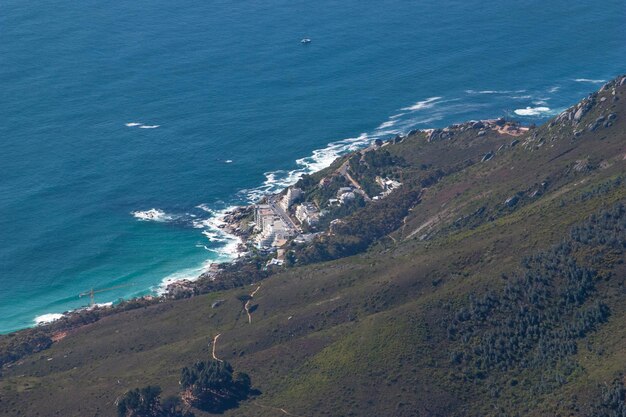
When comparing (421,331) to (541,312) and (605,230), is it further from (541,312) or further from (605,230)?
(605,230)

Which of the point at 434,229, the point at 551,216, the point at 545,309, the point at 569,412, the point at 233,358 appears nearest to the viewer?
the point at 569,412

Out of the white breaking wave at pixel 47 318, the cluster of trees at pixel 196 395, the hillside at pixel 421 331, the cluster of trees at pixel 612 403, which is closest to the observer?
the cluster of trees at pixel 612 403

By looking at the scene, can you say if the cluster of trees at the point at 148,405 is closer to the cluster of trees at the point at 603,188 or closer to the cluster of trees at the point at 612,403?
the cluster of trees at the point at 612,403

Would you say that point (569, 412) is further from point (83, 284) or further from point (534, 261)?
point (83, 284)

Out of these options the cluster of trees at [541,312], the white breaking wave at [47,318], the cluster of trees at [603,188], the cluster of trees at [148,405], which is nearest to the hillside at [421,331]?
the cluster of trees at [541,312]

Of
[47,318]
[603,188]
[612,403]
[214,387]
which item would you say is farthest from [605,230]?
[47,318]

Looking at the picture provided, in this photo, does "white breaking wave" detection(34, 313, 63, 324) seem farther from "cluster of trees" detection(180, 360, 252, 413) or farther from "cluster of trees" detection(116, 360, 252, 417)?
"cluster of trees" detection(180, 360, 252, 413)

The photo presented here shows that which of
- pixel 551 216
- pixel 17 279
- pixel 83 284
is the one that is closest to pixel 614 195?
pixel 551 216
